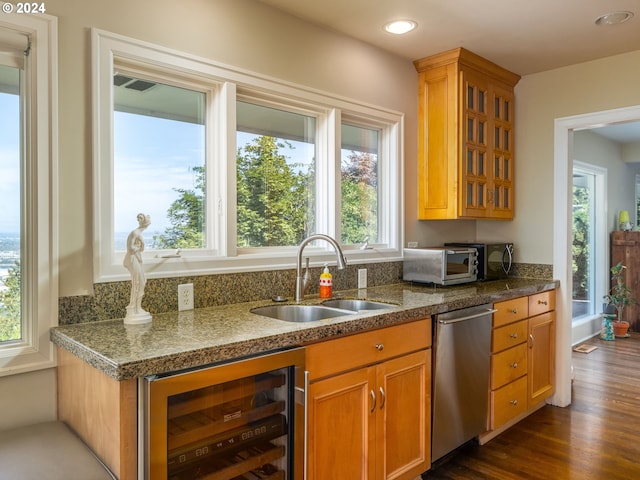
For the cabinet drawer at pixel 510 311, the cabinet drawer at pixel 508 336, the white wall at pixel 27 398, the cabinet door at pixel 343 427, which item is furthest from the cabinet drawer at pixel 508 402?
the white wall at pixel 27 398

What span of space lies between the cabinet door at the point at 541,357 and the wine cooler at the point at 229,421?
2066 millimetres

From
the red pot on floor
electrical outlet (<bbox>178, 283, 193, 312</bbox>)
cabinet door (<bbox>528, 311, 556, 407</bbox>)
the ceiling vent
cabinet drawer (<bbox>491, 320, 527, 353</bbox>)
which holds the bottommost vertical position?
the red pot on floor

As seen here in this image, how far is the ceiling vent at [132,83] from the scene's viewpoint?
2012 mm

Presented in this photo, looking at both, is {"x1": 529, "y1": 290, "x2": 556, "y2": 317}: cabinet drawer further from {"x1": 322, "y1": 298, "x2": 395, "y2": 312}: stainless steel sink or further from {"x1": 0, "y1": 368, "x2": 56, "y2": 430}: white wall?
{"x1": 0, "y1": 368, "x2": 56, "y2": 430}: white wall

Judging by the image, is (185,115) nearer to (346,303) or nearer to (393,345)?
(346,303)

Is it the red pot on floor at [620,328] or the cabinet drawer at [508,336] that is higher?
the cabinet drawer at [508,336]

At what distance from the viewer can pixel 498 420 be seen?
282 centimetres

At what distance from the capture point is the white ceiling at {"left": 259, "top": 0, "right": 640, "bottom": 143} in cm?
244

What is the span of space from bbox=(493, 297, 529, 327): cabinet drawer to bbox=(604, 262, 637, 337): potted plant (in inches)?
133

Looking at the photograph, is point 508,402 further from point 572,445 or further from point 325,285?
point 325,285

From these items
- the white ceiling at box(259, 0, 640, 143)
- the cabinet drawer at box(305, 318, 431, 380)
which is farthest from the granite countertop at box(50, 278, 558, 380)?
the white ceiling at box(259, 0, 640, 143)

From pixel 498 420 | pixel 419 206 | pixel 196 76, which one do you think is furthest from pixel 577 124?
pixel 196 76

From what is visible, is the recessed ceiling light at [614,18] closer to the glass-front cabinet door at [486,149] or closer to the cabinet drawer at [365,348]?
the glass-front cabinet door at [486,149]

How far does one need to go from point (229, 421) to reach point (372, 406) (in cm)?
71
